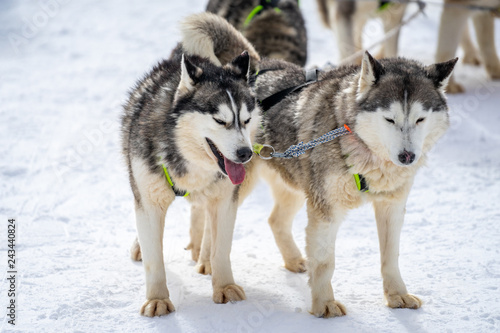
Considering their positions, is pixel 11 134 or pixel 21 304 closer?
pixel 21 304

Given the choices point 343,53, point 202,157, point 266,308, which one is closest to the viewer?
point 202,157

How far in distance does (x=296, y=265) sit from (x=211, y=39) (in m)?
1.71

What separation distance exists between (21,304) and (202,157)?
1.43 meters

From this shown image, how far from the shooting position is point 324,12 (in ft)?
28.2

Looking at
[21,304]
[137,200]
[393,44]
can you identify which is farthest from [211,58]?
[393,44]

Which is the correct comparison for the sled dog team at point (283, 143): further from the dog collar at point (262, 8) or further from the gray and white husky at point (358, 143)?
the dog collar at point (262, 8)

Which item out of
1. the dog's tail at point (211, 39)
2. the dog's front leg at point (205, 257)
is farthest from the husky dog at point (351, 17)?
the dog's front leg at point (205, 257)

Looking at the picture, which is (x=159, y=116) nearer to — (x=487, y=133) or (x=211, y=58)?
(x=211, y=58)

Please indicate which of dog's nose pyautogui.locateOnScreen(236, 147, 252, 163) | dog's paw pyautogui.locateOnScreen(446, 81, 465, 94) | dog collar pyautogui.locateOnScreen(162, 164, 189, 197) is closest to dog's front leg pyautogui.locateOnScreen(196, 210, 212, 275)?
dog collar pyautogui.locateOnScreen(162, 164, 189, 197)

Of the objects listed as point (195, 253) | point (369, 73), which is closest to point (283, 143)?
point (369, 73)

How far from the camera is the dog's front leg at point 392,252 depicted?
3.74m

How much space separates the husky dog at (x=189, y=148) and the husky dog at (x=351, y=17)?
459cm

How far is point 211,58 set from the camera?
13.9 ft

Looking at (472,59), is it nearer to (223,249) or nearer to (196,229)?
(196,229)
